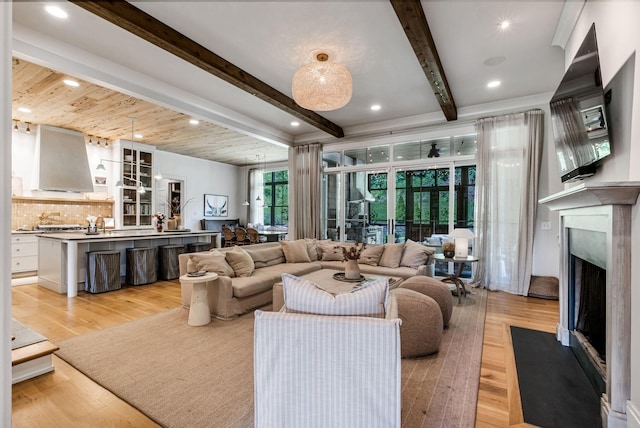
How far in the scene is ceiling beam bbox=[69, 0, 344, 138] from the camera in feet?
8.22

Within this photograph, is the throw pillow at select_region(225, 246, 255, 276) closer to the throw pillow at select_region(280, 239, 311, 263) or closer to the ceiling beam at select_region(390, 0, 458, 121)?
the throw pillow at select_region(280, 239, 311, 263)

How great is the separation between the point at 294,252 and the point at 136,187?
485 cm

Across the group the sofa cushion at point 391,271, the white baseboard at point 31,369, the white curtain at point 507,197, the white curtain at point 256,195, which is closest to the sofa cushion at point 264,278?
the sofa cushion at point 391,271

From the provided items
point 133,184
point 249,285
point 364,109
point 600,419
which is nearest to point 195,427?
point 249,285

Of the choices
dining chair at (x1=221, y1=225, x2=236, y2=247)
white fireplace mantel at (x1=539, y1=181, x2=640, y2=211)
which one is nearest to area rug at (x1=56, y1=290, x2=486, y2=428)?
white fireplace mantel at (x1=539, y1=181, x2=640, y2=211)

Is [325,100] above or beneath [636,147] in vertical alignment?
above

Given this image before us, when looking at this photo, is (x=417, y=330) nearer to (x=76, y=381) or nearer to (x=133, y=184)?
(x=76, y=381)

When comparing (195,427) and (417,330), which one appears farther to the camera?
(417,330)

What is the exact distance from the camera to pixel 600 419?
5.99 ft

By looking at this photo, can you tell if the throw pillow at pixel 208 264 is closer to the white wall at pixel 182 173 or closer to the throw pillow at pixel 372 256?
the throw pillow at pixel 372 256

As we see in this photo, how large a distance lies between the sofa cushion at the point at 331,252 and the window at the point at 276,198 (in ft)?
15.4

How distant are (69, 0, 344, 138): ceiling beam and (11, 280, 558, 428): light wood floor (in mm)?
2884

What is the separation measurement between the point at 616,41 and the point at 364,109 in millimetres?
3600

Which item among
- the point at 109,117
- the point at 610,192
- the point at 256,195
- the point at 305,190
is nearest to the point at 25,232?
the point at 109,117
